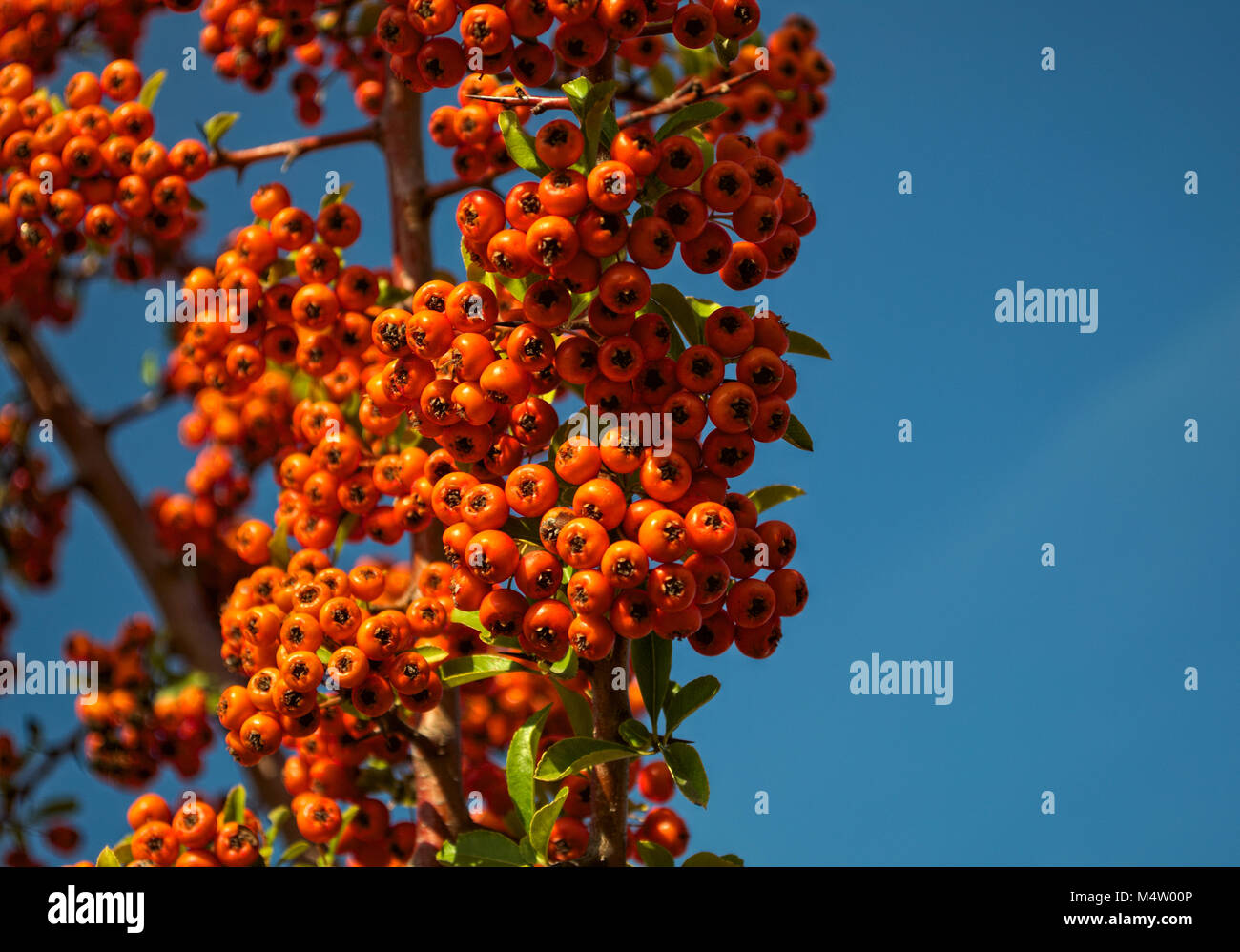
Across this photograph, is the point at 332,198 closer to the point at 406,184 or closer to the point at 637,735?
the point at 406,184

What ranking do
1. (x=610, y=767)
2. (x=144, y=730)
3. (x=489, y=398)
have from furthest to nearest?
(x=144, y=730) → (x=610, y=767) → (x=489, y=398)

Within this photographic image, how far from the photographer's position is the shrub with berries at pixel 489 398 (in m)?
3.37

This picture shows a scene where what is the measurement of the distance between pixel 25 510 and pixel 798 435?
22.4ft

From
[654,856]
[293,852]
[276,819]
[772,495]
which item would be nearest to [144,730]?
[276,819]

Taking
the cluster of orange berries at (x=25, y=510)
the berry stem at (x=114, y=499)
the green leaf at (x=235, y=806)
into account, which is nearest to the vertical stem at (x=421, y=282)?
the green leaf at (x=235, y=806)

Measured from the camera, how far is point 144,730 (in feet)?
23.4

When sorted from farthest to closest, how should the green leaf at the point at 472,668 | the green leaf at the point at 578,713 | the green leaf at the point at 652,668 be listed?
the green leaf at the point at 578,713 < the green leaf at the point at 472,668 < the green leaf at the point at 652,668

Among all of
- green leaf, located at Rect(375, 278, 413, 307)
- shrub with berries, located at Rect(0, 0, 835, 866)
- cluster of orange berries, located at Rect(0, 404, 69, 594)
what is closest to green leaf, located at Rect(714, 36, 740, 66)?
shrub with berries, located at Rect(0, 0, 835, 866)

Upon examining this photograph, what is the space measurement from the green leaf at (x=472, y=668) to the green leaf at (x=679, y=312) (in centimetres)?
131

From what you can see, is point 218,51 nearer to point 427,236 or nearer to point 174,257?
point 427,236

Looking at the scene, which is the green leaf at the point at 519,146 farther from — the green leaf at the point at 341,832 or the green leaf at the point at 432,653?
the green leaf at the point at 341,832

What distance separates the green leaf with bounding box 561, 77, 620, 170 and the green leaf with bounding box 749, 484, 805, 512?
1346mm

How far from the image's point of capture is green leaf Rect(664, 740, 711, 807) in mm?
3586
